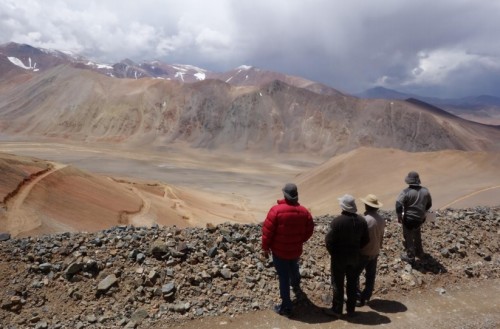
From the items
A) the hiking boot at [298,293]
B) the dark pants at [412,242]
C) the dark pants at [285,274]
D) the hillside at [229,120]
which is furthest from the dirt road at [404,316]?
the hillside at [229,120]

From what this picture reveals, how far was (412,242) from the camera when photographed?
26.1ft

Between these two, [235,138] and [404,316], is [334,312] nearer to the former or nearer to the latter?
[404,316]

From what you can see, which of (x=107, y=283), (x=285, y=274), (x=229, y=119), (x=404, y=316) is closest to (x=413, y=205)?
(x=404, y=316)

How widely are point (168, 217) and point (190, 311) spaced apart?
19.2 meters

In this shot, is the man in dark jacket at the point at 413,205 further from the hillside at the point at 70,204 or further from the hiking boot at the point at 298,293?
the hillside at the point at 70,204

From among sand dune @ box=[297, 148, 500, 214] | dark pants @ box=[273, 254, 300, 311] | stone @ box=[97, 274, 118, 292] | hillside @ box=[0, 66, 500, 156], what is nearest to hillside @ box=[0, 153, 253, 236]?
sand dune @ box=[297, 148, 500, 214]

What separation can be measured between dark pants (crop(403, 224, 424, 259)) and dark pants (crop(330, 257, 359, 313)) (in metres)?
2.34

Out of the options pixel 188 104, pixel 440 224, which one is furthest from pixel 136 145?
pixel 440 224

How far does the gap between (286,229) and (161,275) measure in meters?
2.41

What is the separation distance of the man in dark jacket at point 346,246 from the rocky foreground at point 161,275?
601mm

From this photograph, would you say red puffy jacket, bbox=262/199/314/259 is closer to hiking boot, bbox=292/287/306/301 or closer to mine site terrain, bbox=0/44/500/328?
hiking boot, bbox=292/287/306/301

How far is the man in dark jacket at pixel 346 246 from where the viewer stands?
5.74 meters

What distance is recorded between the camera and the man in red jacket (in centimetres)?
569

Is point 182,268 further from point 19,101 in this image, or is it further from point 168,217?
point 19,101
